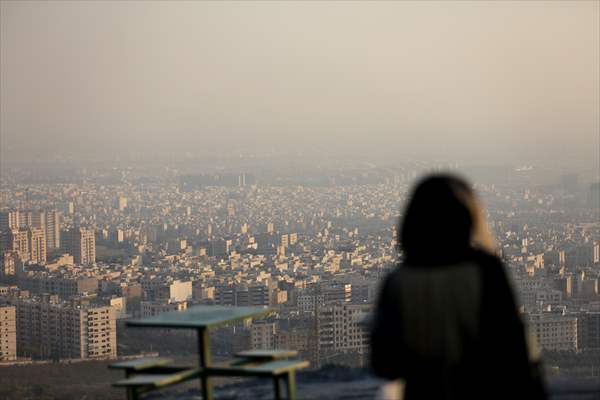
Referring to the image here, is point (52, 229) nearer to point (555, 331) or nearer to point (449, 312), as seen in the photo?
point (555, 331)

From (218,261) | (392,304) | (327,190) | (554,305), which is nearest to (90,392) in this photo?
(554,305)

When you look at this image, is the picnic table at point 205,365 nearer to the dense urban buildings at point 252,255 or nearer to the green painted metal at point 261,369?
the green painted metal at point 261,369

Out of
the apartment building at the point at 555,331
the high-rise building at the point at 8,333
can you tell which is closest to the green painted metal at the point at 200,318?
the apartment building at the point at 555,331

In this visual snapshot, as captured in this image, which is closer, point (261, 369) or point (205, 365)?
point (261, 369)

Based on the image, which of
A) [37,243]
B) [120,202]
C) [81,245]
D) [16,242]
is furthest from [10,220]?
[120,202]

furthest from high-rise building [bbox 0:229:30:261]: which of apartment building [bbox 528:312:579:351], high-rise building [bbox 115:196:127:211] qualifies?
apartment building [bbox 528:312:579:351]

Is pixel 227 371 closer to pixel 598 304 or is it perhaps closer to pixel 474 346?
pixel 474 346
